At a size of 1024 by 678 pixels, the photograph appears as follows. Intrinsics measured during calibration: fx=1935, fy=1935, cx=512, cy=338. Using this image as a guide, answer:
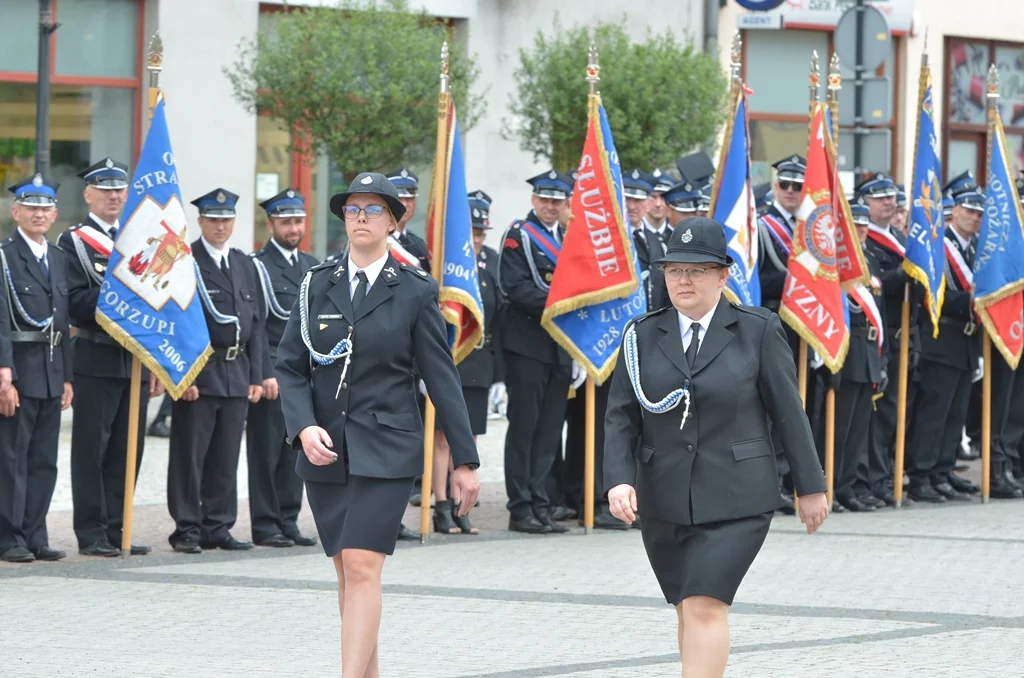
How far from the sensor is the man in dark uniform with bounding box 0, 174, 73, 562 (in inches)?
418

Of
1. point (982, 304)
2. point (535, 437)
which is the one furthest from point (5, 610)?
point (982, 304)

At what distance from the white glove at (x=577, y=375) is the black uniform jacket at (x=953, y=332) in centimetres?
328

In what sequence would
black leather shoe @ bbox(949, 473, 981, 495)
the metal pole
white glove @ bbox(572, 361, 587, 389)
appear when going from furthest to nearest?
the metal pole < black leather shoe @ bbox(949, 473, 981, 495) < white glove @ bbox(572, 361, 587, 389)

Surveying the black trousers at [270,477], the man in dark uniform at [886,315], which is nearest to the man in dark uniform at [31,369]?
the black trousers at [270,477]

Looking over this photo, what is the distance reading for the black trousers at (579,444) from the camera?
13000mm

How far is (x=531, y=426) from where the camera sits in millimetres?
12562

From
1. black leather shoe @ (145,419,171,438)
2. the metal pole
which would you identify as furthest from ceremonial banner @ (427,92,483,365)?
the metal pole

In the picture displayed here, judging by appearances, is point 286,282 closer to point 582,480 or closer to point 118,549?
point 118,549

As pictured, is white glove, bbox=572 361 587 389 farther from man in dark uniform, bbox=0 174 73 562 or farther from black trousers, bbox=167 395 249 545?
man in dark uniform, bbox=0 174 73 562

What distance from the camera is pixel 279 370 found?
6996 mm

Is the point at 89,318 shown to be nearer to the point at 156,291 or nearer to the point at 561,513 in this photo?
the point at 156,291

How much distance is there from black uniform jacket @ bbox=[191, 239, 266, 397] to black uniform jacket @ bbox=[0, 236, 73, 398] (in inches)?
33.0

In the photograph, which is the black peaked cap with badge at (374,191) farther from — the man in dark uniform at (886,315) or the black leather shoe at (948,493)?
the black leather shoe at (948,493)

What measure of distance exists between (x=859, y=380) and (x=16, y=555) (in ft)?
19.6
